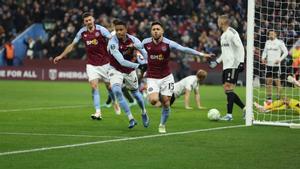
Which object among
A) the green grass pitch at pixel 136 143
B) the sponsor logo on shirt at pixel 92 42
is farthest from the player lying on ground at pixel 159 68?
the sponsor logo on shirt at pixel 92 42

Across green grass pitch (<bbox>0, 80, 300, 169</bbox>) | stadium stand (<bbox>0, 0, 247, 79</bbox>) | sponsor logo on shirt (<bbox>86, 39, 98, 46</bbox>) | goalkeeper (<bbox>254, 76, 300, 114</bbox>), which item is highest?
stadium stand (<bbox>0, 0, 247, 79</bbox>)

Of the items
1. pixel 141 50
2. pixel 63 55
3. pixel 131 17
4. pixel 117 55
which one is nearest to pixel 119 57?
pixel 117 55

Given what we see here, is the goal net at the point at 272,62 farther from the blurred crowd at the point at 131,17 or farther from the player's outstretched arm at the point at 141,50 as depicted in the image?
the blurred crowd at the point at 131,17

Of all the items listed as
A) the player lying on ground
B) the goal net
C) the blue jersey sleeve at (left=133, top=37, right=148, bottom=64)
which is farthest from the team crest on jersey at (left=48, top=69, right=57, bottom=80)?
the player lying on ground

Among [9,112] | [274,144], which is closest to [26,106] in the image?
[9,112]

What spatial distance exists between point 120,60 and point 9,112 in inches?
204

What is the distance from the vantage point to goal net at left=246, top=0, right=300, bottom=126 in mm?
15375

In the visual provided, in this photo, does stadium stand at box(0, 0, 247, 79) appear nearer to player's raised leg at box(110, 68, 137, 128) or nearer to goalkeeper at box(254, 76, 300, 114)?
goalkeeper at box(254, 76, 300, 114)

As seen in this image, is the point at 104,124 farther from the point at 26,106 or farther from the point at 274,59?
the point at 274,59

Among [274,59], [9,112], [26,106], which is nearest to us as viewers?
[9,112]

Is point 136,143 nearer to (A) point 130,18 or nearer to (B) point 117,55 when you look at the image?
(B) point 117,55

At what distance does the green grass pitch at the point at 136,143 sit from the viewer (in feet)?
31.9

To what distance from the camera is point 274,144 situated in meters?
11.9

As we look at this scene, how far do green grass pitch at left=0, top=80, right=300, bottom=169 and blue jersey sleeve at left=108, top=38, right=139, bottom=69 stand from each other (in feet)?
3.96
